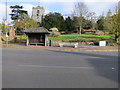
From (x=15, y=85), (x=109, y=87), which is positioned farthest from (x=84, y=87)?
(x=15, y=85)

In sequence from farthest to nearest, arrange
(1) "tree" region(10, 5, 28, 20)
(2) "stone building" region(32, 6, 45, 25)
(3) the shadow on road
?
(2) "stone building" region(32, 6, 45, 25)
(1) "tree" region(10, 5, 28, 20)
(3) the shadow on road

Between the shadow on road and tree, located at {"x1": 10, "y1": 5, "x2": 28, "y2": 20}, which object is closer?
the shadow on road

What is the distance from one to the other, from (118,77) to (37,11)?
93.7 m

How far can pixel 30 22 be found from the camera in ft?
158

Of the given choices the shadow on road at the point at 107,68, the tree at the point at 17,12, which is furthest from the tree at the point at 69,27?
the shadow on road at the point at 107,68

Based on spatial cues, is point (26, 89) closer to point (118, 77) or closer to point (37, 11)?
point (118, 77)

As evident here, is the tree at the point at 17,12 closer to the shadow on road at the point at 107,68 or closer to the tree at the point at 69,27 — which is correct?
the tree at the point at 69,27

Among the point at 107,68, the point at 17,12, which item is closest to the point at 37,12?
the point at 17,12

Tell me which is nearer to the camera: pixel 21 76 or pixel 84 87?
pixel 84 87

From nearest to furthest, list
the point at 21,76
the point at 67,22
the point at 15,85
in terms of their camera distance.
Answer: the point at 15,85
the point at 21,76
the point at 67,22

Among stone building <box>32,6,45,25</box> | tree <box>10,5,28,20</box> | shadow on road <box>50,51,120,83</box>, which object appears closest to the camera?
shadow on road <box>50,51,120,83</box>

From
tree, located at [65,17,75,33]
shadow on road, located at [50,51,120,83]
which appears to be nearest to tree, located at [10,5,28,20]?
tree, located at [65,17,75,33]

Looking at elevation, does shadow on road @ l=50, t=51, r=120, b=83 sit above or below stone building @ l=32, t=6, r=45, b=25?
below

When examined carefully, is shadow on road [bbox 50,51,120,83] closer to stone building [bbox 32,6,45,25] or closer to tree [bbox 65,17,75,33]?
tree [bbox 65,17,75,33]
